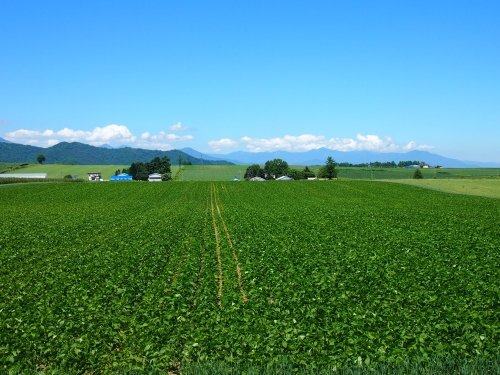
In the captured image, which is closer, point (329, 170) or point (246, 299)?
Result: point (246, 299)

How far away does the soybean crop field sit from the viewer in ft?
37.5

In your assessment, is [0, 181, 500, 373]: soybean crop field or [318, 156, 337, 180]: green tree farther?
[318, 156, 337, 180]: green tree

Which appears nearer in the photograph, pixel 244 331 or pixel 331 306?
pixel 244 331

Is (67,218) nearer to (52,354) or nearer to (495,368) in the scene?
(52,354)

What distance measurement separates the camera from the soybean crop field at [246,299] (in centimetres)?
1143

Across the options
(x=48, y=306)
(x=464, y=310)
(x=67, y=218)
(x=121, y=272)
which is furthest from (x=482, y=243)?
(x=67, y=218)

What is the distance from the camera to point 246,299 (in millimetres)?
16688

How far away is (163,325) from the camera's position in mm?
13320

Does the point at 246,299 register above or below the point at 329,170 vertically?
below

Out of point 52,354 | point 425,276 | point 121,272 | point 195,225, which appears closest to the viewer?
A: point 52,354

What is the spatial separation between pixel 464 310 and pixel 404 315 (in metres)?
2.04

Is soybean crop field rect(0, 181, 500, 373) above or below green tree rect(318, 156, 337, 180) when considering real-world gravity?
below

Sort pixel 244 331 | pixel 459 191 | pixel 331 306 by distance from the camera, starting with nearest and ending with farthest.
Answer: pixel 244 331
pixel 331 306
pixel 459 191

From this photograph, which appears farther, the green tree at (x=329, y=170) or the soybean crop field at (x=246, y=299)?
the green tree at (x=329, y=170)
